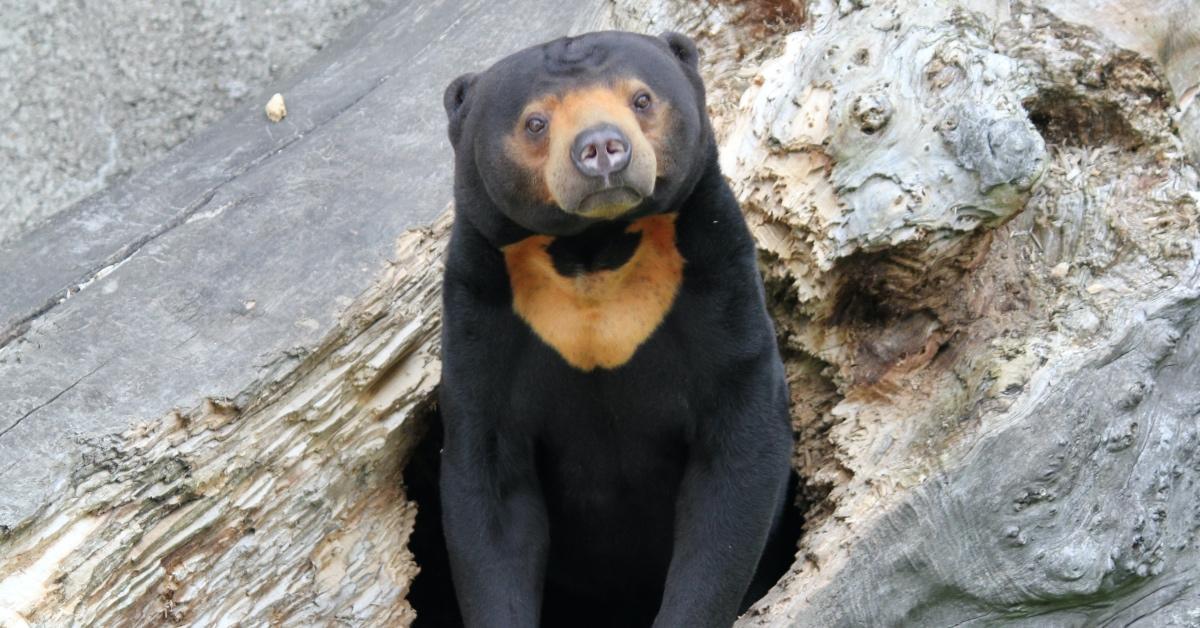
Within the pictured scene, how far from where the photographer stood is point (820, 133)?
4.41 meters

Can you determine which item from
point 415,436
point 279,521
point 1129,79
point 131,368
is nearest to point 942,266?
point 1129,79

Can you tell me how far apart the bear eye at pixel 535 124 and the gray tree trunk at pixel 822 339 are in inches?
35.7

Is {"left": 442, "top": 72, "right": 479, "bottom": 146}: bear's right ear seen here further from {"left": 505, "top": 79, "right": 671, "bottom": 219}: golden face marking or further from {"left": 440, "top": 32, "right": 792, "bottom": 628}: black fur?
{"left": 505, "top": 79, "right": 671, "bottom": 219}: golden face marking

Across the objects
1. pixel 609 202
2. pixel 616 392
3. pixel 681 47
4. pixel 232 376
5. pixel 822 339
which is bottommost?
pixel 822 339

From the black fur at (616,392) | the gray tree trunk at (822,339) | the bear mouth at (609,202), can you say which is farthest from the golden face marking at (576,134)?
the gray tree trunk at (822,339)

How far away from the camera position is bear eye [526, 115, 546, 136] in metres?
3.64

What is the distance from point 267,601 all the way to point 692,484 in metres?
1.23

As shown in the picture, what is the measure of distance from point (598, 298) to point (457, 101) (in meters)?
0.68

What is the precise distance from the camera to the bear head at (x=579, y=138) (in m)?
3.50

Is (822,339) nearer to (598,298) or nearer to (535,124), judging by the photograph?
(598,298)

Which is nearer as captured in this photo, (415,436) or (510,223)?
(510,223)

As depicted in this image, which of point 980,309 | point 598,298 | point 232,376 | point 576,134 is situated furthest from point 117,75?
point 980,309

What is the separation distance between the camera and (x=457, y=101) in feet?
13.3

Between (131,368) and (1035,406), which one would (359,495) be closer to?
(131,368)
